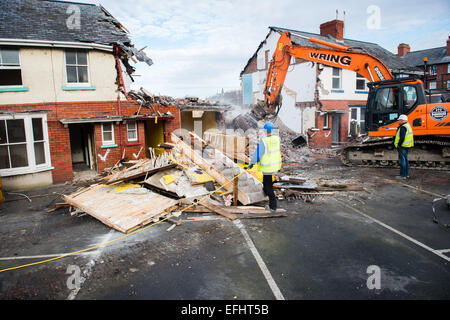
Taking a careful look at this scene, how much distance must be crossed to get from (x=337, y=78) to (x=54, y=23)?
675 inches

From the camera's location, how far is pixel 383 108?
11234 mm

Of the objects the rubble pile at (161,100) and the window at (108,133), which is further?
the rubble pile at (161,100)

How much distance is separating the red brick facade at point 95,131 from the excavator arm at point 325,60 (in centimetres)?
525

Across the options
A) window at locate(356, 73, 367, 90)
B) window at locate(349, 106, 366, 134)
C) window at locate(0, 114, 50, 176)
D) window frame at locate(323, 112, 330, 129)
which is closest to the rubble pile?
window at locate(0, 114, 50, 176)

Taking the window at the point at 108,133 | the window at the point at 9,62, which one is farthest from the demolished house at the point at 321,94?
the window at the point at 9,62

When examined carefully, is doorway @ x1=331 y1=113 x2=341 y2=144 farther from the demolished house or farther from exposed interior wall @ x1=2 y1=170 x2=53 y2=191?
exposed interior wall @ x1=2 y1=170 x2=53 y2=191

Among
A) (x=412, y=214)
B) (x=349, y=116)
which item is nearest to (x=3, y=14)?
(x=412, y=214)

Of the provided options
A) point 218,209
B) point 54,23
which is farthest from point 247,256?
point 54,23

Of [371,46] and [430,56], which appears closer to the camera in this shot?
[371,46]

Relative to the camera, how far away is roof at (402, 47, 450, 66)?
37219 millimetres

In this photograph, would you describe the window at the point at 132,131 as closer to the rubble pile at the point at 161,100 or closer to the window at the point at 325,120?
the rubble pile at the point at 161,100

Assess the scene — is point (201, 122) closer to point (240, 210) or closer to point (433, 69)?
point (240, 210)

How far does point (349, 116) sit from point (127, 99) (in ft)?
52.1

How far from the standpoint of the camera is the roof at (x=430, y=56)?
122ft
